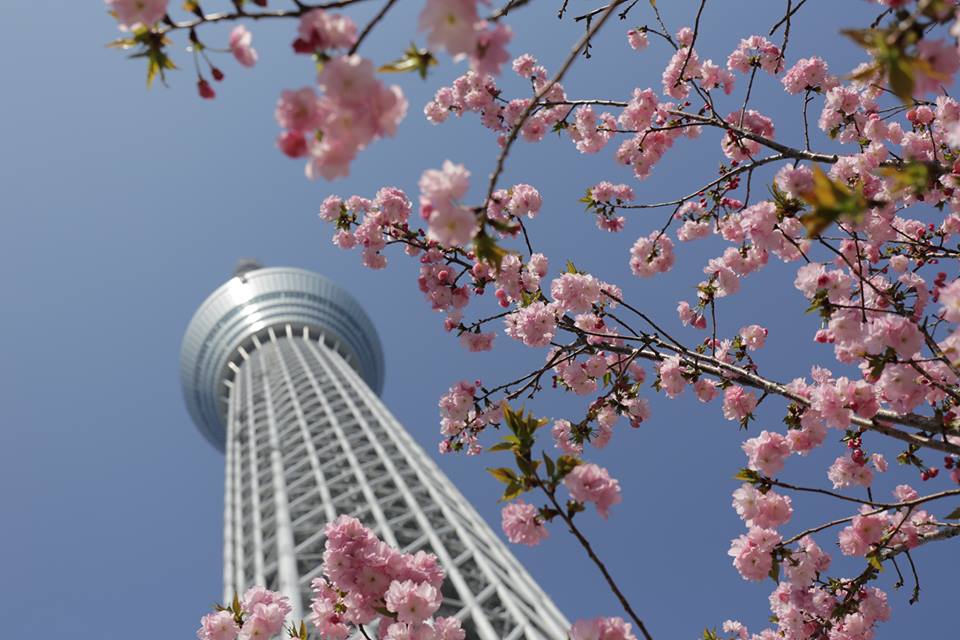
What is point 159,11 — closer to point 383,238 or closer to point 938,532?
point 383,238

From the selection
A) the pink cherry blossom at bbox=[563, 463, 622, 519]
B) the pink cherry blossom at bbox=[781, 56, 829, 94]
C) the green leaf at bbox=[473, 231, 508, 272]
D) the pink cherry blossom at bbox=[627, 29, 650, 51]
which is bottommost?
the pink cherry blossom at bbox=[563, 463, 622, 519]

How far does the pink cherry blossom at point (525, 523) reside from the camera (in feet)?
11.9

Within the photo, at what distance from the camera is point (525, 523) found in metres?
3.64

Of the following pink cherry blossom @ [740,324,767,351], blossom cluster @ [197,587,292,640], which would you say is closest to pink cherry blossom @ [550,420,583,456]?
pink cherry blossom @ [740,324,767,351]

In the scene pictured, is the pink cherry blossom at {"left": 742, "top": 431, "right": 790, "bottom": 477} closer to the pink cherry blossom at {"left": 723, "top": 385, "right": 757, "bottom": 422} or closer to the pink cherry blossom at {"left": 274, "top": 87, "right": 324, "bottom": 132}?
the pink cherry blossom at {"left": 723, "top": 385, "right": 757, "bottom": 422}

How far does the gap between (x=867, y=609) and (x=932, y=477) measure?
1233 mm

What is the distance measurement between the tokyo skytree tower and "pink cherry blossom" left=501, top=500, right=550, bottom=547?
15233 mm

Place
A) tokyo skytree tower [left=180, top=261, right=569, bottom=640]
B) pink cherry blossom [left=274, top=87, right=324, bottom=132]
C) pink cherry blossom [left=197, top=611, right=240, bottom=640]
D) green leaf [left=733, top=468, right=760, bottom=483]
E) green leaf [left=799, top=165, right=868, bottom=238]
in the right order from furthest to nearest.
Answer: tokyo skytree tower [left=180, top=261, right=569, bottom=640] → pink cherry blossom [left=197, top=611, right=240, bottom=640] → green leaf [left=733, top=468, right=760, bottom=483] → pink cherry blossom [left=274, top=87, right=324, bottom=132] → green leaf [left=799, top=165, right=868, bottom=238]

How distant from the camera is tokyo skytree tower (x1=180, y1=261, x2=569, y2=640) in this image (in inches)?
1105

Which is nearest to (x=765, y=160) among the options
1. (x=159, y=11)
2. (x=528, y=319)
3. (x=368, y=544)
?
(x=528, y=319)

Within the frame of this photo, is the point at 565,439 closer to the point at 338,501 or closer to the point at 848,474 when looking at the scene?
the point at 848,474

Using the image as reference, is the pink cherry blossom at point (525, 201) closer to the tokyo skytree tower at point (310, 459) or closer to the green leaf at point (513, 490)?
the green leaf at point (513, 490)

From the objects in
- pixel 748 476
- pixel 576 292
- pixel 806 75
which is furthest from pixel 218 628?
pixel 806 75

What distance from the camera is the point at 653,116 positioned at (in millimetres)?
6770
